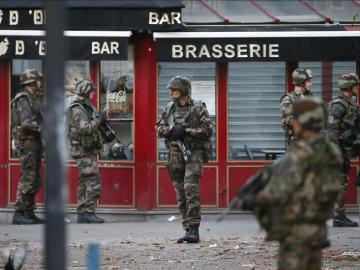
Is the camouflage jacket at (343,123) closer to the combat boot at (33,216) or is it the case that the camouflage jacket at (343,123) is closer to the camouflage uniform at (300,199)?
the combat boot at (33,216)

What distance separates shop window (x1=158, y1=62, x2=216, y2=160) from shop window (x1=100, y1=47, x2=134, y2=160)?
0.42m

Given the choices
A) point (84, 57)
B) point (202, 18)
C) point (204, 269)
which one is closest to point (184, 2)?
point (202, 18)

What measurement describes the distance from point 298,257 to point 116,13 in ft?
26.8

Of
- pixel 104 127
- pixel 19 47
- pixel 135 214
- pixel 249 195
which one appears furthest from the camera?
pixel 135 214

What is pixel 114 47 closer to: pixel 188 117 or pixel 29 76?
pixel 29 76

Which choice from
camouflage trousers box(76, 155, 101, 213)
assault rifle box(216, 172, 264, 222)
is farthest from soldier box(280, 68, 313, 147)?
assault rifle box(216, 172, 264, 222)

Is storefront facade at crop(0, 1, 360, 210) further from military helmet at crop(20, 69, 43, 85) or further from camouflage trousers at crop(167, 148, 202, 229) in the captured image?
camouflage trousers at crop(167, 148, 202, 229)

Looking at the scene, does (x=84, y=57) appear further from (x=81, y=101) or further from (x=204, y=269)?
(x=204, y=269)

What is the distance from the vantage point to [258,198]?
7141 mm

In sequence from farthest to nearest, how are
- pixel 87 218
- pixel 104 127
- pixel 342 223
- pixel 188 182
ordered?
pixel 87 218 → pixel 104 127 → pixel 342 223 → pixel 188 182

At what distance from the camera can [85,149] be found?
1473 cm

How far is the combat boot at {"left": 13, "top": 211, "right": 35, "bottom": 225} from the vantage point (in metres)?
14.9

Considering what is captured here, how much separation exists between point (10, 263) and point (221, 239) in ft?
14.3

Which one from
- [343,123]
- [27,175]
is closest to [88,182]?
[27,175]
